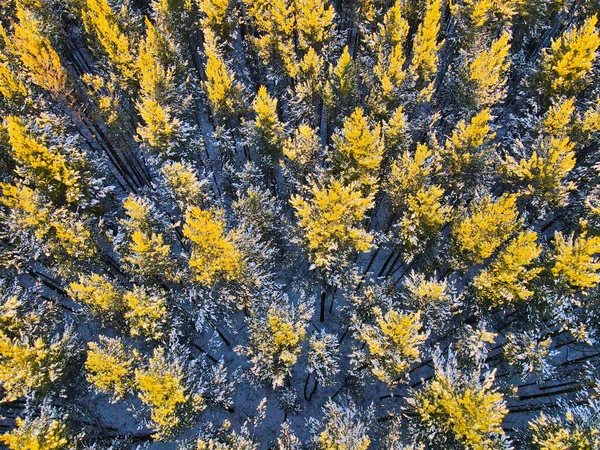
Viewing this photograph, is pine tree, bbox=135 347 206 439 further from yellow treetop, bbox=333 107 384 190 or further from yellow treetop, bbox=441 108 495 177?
yellow treetop, bbox=441 108 495 177

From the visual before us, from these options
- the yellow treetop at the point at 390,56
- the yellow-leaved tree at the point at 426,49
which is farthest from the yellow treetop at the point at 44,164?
the yellow-leaved tree at the point at 426,49

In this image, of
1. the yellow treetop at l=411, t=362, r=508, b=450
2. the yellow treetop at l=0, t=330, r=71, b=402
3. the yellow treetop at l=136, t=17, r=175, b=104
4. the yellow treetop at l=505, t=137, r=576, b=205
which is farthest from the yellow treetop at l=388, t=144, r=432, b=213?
the yellow treetop at l=0, t=330, r=71, b=402

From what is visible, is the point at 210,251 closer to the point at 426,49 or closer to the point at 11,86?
the point at 11,86

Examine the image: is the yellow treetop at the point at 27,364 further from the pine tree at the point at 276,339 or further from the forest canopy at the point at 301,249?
the pine tree at the point at 276,339

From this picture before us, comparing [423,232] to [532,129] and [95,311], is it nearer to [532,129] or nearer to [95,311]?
[532,129]

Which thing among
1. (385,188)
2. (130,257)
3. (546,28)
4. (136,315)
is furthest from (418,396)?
(546,28)

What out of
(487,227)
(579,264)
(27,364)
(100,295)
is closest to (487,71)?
(487,227)

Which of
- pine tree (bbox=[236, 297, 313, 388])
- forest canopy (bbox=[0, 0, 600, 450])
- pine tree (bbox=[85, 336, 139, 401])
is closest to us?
pine tree (bbox=[85, 336, 139, 401])
